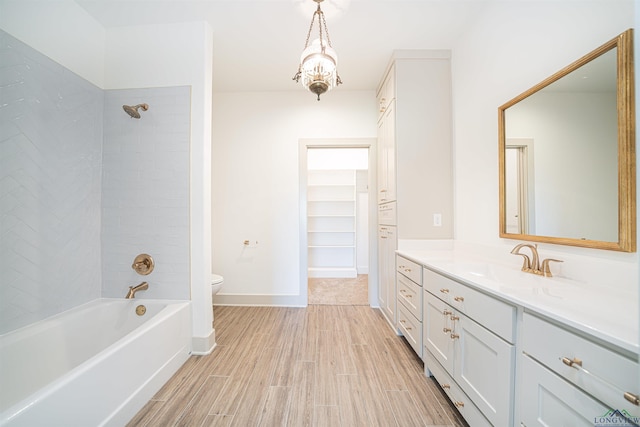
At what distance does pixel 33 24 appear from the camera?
144 centimetres

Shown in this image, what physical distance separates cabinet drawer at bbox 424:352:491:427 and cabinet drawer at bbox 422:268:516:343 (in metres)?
0.43

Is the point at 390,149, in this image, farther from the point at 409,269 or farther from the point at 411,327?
the point at 411,327

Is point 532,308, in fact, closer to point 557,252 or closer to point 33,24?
point 557,252

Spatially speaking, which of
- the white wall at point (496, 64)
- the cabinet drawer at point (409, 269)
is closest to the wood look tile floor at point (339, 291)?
the cabinet drawer at point (409, 269)

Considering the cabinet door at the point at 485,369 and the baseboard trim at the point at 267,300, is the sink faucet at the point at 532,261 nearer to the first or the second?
the cabinet door at the point at 485,369

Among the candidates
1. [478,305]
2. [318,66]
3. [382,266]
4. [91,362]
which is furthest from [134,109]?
[382,266]

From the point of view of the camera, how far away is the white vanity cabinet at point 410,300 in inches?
64.2

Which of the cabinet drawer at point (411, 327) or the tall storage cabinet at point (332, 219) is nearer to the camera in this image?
Answer: the cabinet drawer at point (411, 327)

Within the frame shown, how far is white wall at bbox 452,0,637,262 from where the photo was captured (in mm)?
1052

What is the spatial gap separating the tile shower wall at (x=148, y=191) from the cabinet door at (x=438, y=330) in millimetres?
1850

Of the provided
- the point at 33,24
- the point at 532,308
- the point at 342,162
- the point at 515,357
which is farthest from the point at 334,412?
the point at 342,162

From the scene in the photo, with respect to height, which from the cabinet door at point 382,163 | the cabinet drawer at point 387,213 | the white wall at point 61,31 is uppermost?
the white wall at point 61,31

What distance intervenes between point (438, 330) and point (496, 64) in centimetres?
189

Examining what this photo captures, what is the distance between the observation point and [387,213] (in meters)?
2.37
